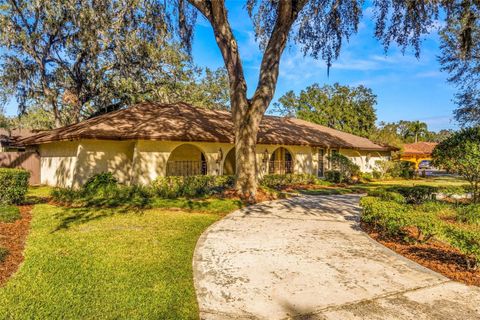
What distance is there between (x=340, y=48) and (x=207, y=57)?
8747 millimetres

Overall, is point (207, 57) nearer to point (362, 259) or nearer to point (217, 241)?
point (217, 241)

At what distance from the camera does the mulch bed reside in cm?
483

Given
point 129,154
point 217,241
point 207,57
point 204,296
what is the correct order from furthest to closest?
point 207,57, point 129,154, point 217,241, point 204,296

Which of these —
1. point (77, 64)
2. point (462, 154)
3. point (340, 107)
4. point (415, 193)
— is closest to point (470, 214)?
point (462, 154)

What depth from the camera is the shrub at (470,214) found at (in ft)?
25.3

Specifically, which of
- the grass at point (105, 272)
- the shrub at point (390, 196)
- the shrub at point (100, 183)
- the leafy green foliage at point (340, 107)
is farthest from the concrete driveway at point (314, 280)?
the leafy green foliage at point (340, 107)

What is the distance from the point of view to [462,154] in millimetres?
8781

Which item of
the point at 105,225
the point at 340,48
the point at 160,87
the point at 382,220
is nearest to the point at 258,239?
the point at 382,220

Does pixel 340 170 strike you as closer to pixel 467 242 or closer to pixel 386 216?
pixel 386 216

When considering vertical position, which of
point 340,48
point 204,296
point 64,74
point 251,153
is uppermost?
point 64,74

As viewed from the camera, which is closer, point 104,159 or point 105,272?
point 105,272

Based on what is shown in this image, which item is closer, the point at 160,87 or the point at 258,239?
the point at 258,239

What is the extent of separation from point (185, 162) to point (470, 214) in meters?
13.2

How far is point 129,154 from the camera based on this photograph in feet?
47.4
